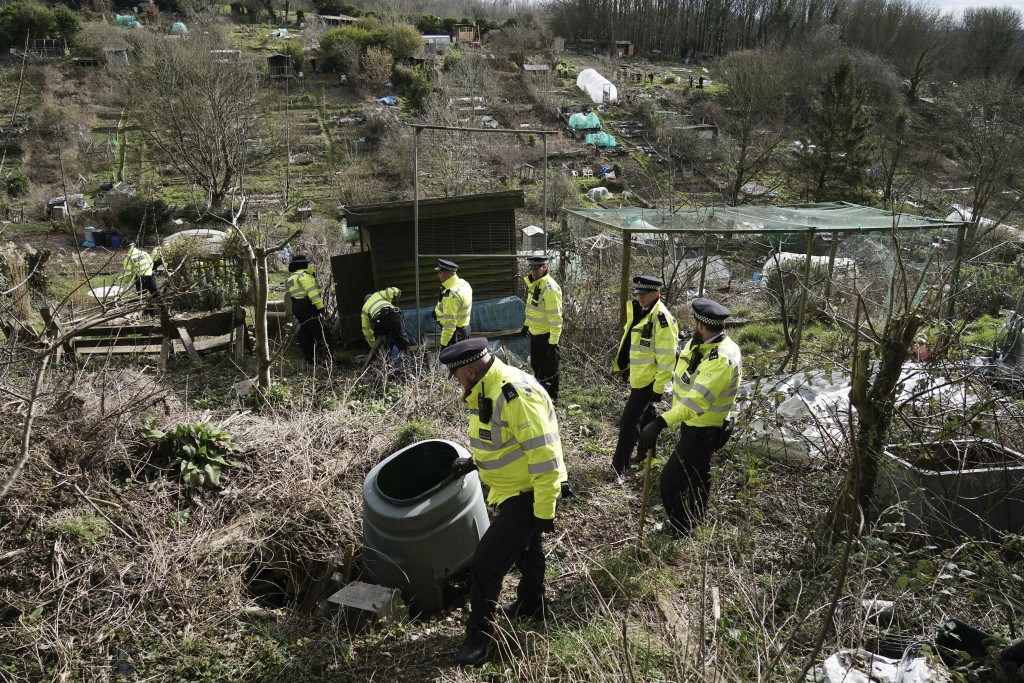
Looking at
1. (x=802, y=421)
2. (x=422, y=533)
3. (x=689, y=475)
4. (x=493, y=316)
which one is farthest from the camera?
(x=493, y=316)

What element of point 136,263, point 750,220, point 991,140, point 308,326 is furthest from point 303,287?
point 991,140

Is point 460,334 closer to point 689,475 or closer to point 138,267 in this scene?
point 689,475

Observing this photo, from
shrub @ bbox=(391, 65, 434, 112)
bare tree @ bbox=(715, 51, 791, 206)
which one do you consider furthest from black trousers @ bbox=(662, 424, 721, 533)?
shrub @ bbox=(391, 65, 434, 112)

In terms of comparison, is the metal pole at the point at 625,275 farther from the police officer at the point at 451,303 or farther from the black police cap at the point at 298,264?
the black police cap at the point at 298,264

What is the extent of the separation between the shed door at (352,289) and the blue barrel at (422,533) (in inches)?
225

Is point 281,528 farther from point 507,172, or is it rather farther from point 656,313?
point 507,172

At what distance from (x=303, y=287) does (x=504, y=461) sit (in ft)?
20.6

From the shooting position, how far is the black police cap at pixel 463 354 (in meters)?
4.10

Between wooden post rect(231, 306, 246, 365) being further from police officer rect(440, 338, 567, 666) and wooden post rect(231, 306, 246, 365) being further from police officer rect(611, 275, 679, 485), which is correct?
police officer rect(440, 338, 567, 666)

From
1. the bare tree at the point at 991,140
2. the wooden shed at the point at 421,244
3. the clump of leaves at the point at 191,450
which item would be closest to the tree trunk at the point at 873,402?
the clump of leaves at the point at 191,450

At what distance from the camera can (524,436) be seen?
13.3 feet

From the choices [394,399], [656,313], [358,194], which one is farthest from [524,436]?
[358,194]

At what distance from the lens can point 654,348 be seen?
6387 millimetres

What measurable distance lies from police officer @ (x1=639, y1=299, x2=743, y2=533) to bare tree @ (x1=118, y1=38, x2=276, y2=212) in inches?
863
